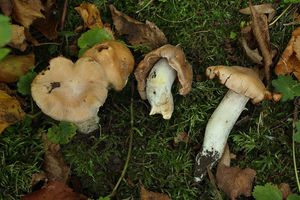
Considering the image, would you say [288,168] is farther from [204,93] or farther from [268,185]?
[204,93]

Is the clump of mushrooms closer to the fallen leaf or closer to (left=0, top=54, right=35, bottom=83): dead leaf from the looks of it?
(left=0, top=54, right=35, bottom=83): dead leaf

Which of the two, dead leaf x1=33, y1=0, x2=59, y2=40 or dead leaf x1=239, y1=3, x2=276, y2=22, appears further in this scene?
dead leaf x1=239, y1=3, x2=276, y2=22

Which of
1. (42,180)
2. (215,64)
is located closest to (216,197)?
(215,64)

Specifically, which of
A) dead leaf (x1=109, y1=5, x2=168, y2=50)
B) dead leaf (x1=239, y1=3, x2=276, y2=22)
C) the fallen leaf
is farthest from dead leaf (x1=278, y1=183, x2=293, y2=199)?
the fallen leaf

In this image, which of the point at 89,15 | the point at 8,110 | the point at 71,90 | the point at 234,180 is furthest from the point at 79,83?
the point at 234,180

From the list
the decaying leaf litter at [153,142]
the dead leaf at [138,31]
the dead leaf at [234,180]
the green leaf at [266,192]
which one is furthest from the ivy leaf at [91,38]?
the green leaf at [266,192]

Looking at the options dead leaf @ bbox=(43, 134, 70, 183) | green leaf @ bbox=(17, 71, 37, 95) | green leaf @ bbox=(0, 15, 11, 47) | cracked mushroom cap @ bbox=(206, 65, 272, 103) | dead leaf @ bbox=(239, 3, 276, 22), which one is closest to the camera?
green leaf @ bbox=(0, 15, 11, 47)
